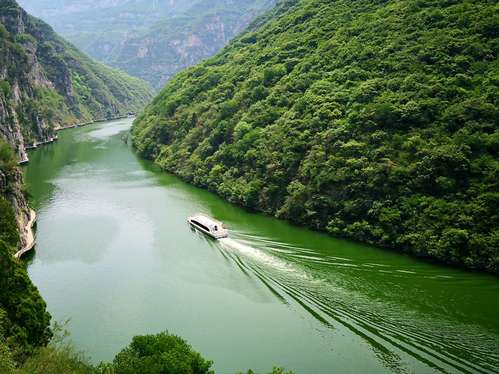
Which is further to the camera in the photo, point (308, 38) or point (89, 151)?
point (89, 151)

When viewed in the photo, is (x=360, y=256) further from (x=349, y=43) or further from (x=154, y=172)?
(x=154, y=172)

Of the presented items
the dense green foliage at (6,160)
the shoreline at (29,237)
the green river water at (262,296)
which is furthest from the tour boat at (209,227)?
the dense green foliage at (6,160)

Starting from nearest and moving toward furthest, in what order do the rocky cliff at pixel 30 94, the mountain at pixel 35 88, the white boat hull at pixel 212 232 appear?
the white boat hull at pixel 212 232 < the rocky cliff at pixel 30 94 < the mountain at pixel 35 88

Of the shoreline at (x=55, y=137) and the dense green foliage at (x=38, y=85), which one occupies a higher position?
the dense green foliage at (x=38, y=85)

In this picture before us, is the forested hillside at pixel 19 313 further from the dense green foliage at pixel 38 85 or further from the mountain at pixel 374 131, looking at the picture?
the dense green foliage at pixel 38 85

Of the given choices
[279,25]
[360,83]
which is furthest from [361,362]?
[279,25]

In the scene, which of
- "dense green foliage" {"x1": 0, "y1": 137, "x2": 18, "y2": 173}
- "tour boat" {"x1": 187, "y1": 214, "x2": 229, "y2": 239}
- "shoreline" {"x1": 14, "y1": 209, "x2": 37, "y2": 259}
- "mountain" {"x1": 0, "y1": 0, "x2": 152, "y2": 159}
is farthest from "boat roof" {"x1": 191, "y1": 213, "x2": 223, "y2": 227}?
"mountain" {"x1": 0, "y1": 0, "x2": 152, "y2": 159}
